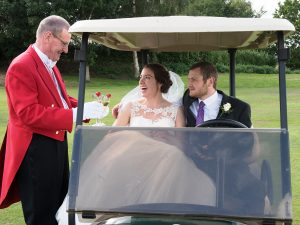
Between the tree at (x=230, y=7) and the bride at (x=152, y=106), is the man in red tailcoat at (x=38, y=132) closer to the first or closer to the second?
the bride at (x=152, y=106)

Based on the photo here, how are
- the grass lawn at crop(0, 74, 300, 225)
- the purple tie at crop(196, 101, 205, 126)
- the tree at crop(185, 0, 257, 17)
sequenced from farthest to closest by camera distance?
the tree at crop(185, 0, 257, 17) → the grass lawn at crop(0, 74, 300, 225) → the purple tie at crop(196, 101, 205, 126)

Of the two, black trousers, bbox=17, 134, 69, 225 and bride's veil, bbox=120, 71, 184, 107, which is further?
bride's veil, bbox=120, 71, 184, 107

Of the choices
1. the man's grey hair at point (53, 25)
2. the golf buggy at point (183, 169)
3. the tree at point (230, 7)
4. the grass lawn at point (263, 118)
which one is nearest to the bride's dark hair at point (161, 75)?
the man's grey hair at point (53, 25)

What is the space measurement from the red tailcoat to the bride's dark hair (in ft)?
2.49

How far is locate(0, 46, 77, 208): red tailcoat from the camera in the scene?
3230 mm

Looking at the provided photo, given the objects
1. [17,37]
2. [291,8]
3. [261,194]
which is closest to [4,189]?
[261,194]

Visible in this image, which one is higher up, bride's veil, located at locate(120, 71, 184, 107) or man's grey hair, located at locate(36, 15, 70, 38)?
man's grey hair, located at locate(36, 15, 70, 38)

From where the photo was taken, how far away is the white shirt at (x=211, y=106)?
12.2 ft

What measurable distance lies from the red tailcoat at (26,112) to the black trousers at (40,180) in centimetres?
5

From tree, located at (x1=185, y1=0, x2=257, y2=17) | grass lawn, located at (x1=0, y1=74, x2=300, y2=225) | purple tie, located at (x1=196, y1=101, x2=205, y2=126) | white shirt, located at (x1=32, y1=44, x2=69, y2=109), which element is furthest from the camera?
tree, located at (x1=185, y1=0, x2=257, y2=17)

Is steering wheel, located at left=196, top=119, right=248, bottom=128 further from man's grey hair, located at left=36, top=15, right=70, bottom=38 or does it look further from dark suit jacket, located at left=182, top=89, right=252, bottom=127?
man's grey hair, located at left=36, top=15, right=70, bottom=38

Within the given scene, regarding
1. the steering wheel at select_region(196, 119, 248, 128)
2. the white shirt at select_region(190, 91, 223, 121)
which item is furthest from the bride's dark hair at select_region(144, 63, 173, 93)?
the steering wheel at select_region(196, 119, 248, 128)

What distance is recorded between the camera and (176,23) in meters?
2.53

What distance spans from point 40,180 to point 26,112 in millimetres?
463
